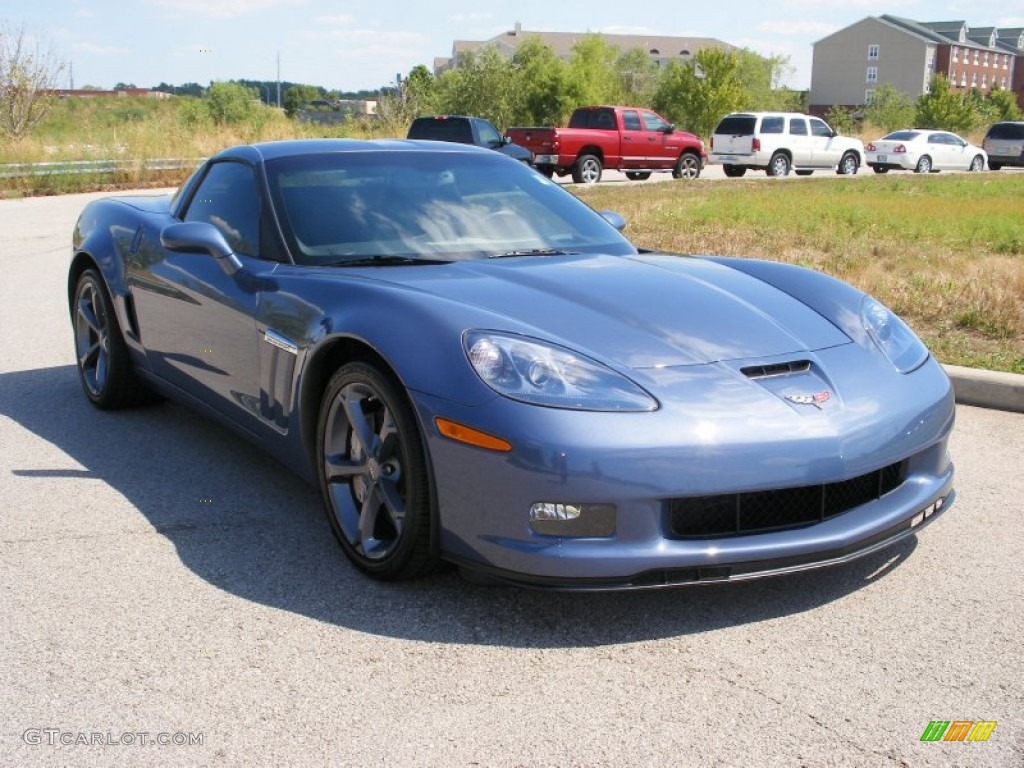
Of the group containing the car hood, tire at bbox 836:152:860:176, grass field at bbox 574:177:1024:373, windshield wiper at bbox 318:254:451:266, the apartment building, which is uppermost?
the apartment building

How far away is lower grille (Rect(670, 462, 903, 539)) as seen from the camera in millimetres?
3193

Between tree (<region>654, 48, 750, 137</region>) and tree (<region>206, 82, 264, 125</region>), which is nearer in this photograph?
tree (<region>206, 82, 264, 125</region>)

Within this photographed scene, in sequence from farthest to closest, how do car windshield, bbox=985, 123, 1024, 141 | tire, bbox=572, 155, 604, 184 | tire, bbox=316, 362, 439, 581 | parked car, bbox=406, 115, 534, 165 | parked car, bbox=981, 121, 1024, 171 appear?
car windshield, bbox=985, 123, 1024, 141 < parked car, bbox=981, 121, 1024, 171 < tire, bbox=572, 155, 604, 184 < parked car, bbox=406, 115, 534, 165 < tire, bbox=316, 362, 439, 581

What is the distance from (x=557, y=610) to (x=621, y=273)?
4.19 feet

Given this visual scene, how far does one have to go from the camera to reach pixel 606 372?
3297mm

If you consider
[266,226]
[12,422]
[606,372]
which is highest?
[266,226]

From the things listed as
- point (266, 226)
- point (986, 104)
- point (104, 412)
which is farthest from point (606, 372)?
point (986, 104)

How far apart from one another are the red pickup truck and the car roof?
20893 millimetres

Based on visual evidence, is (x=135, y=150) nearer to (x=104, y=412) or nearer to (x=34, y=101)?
(x=34, y=101)

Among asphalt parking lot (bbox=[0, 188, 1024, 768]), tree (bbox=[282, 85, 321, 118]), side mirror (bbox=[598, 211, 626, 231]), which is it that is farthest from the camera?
tree (bbox=[282, 85, 321, 118])

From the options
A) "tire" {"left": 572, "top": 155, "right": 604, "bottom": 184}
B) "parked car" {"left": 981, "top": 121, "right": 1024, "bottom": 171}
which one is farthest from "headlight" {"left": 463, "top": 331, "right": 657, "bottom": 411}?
"parked car" {"left": 981, "top": 121, "right": 1024, "bottom": 171}

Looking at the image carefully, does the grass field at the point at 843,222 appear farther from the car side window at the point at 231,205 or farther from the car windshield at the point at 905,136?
the car windshield at the point at 905,136

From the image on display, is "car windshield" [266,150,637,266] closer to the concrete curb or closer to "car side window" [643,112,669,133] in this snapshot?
the concrete curb

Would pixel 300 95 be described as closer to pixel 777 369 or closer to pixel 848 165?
pixel 848 165
